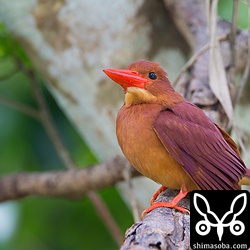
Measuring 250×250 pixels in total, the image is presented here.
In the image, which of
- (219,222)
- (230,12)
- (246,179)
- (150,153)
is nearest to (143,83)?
(150,153)

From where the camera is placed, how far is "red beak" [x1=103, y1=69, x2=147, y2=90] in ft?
6.87

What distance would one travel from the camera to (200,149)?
1.99m

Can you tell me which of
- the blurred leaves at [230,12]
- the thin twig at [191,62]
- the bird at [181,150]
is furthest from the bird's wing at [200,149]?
the blurred leaves at [230,12]

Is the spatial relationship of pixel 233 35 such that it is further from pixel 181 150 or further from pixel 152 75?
pixel 181 150

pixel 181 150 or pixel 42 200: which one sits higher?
pixel 42 200

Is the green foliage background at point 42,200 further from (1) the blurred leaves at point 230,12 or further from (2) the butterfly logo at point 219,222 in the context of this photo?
(2) the butterfly logo at point 219,222

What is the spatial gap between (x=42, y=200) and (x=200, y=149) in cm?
255

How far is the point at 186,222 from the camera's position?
173 cm

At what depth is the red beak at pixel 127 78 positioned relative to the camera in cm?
209

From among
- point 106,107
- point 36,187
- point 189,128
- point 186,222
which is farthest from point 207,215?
point 36,187

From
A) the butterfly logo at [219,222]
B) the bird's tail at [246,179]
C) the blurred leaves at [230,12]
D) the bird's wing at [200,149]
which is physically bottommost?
the butterfly logo at [219,222]

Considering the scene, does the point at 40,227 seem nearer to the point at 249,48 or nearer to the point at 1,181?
the point at 1,181

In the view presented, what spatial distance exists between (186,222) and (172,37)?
1.34m

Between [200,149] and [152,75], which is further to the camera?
[152,75]
